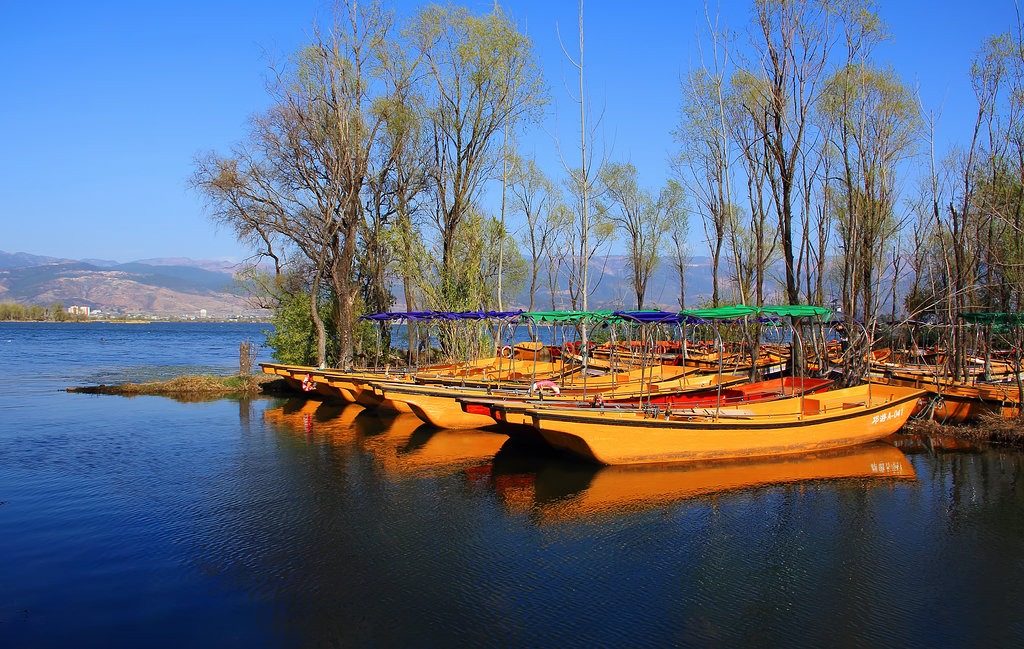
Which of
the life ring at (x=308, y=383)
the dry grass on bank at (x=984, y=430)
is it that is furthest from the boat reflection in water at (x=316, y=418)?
the dry grass on bank at (x=984, y=430)

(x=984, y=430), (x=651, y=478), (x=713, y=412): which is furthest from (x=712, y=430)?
(x=984, y=430)

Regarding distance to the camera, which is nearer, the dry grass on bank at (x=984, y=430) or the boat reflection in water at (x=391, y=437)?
the boat reflection in water at (x=391, y=437)

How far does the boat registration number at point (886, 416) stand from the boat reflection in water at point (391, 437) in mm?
8553

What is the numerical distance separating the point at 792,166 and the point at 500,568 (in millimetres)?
17079

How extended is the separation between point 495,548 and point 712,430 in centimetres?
609

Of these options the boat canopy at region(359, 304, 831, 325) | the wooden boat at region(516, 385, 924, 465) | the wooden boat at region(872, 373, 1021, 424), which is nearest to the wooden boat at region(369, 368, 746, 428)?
the boat canopy at region(359, 304, 831, 325)

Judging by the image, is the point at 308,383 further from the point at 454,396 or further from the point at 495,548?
the point at 495,548

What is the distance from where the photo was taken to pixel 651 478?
1303 cm

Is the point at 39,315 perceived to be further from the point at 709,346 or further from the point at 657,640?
the point at 657,640

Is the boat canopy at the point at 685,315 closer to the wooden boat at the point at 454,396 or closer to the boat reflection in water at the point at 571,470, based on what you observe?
the wooden boat at the point at 454,396

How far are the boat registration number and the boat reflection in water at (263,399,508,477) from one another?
855 centimetres

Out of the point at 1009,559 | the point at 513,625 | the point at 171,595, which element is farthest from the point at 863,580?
the point at 171,595

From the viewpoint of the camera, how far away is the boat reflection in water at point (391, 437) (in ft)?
48.8

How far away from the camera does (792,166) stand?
2111cm
